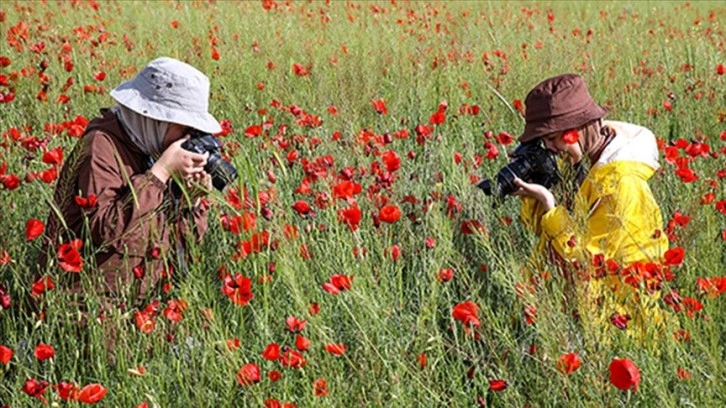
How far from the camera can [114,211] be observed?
2322mm

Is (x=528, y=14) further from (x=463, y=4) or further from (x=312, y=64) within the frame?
(x=312, y=64)

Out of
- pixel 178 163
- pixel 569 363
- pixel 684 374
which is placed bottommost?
pixel 684 374

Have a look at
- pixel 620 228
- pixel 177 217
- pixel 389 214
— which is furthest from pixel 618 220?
pixel 177 217

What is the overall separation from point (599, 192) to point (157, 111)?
1.33m

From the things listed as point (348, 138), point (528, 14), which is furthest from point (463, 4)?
point (348, 138)

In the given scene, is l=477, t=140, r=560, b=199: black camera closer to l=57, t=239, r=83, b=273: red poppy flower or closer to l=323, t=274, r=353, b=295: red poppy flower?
l=323, t=274, r=353, b=295: red poppy flower

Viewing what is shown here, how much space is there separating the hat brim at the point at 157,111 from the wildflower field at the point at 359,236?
0.52 ft

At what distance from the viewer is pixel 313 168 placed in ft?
8.50

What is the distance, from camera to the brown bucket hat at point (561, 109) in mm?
2521

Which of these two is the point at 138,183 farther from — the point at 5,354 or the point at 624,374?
the point at 624,374

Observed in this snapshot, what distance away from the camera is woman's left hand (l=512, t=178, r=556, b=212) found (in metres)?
2.55

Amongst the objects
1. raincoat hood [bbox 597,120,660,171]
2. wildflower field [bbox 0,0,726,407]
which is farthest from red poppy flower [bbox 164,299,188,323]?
raincoat hood [bbox 597,120,660,171]

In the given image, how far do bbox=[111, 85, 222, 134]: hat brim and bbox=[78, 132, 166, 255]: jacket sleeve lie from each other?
0.13m

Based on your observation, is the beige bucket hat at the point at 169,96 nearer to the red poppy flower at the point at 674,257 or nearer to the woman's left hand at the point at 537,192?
the woman's left hand at the point at 537,192
